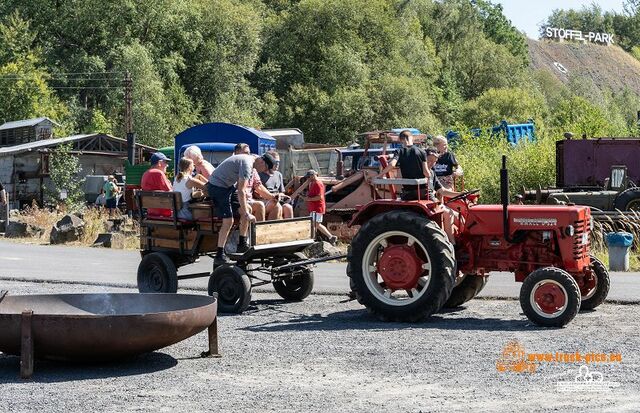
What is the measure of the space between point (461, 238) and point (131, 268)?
29.4 feet

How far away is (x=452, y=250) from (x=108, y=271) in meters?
8.89

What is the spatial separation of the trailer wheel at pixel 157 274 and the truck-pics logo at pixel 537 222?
4.54 m

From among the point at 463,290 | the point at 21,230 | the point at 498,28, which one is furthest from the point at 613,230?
the point at 498,28

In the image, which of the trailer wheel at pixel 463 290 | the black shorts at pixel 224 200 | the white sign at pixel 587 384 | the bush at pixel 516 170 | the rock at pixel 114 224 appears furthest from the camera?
the bush at pixel 516 170

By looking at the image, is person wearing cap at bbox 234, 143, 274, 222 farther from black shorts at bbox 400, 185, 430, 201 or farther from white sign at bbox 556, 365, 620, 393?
white sign at bbox 556, 365, 620, 393

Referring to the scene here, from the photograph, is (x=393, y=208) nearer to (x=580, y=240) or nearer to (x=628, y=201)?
(x=580, y=240)

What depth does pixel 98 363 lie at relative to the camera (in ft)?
34.0

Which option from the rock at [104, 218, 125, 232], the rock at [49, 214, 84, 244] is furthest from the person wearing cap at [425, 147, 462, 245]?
the rock at [104, 218, 125, 232]

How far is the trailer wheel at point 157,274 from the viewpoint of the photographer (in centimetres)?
A: 1461

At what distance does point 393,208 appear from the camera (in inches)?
527

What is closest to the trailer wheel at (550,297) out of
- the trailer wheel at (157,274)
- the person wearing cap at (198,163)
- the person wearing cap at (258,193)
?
the person wearing cap at (258,193)

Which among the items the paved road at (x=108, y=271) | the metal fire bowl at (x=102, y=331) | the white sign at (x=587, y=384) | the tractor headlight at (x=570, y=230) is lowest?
the white sign at (x=587, y=384)

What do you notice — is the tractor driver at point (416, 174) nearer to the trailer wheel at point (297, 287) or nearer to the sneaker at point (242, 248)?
the sneaker at point (242, 248)

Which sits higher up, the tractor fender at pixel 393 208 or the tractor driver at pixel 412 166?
the tractor driver at pixel 412 166
